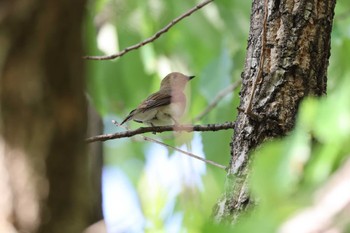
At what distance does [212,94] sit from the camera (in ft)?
15.7

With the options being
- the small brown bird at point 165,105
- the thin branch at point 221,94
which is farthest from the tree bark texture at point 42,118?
the small brown bird at point 165,105

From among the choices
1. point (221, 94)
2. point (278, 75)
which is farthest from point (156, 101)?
point (278, 75)

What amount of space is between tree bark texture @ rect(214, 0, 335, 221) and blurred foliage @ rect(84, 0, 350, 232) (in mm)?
104

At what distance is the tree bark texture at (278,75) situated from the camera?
2918 millimetres

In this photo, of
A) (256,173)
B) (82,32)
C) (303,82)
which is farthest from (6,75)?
(303,82)

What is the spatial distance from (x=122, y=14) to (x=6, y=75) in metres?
4.31

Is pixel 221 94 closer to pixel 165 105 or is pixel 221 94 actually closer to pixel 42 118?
pixel 165 105

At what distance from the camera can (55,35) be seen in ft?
4.68

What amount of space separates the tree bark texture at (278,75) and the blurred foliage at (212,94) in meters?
0.10

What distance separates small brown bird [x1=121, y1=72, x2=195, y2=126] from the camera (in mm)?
5633

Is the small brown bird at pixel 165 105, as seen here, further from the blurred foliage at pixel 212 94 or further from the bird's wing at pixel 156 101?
the blurred foliage at pixel 212 94

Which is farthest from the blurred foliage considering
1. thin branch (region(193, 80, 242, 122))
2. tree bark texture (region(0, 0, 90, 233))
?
tree bark texture (region(0, 0, 90, 233))

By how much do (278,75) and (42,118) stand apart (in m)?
1.67

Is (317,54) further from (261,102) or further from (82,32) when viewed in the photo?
(82,32)
